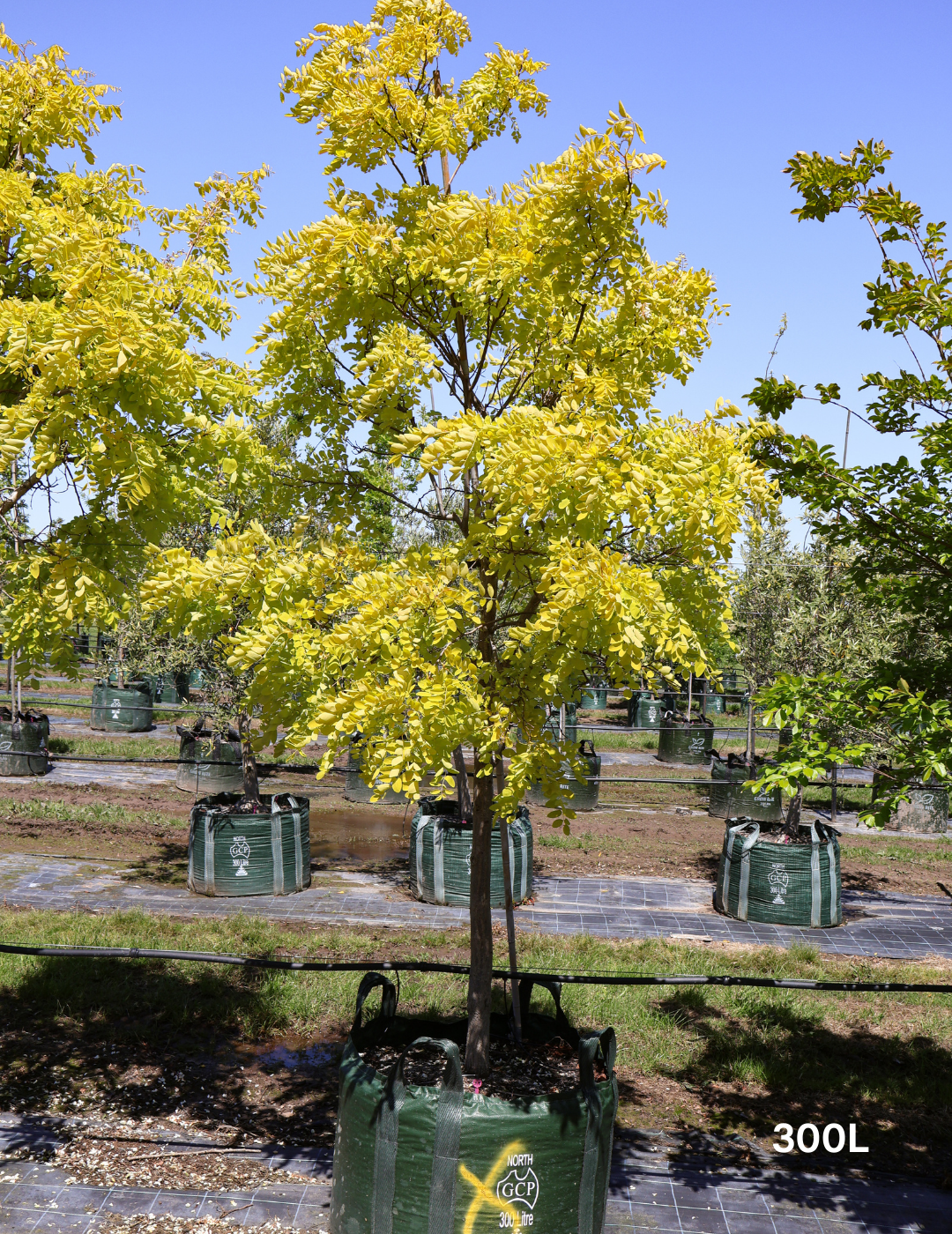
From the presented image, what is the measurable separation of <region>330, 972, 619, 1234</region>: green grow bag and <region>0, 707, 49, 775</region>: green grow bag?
15124 millimetres

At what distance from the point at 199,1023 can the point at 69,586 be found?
3.75m

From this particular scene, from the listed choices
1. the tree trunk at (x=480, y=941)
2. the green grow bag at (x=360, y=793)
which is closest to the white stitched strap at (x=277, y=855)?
the green grow bag at (x=360, y=793)

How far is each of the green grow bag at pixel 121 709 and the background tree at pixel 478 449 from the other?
20.5 metres

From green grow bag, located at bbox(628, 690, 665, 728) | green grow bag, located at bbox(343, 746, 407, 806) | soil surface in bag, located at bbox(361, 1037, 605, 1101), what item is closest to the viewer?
soil surface in bag, located at bbox(361, 1037, 605, 1101)

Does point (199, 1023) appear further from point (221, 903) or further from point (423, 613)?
point (423, 613)

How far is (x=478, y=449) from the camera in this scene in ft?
12.9

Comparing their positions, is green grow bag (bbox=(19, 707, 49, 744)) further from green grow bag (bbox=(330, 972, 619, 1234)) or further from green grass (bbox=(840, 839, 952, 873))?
green grow bag (bbox=(330, 972, 619, 1234))

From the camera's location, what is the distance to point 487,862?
17.2ft

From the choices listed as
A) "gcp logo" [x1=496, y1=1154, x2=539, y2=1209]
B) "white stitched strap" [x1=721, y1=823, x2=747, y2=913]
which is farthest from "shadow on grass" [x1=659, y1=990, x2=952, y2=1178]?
"white stitched strap" [x1=721, y1=823, x2=747, y2=913]

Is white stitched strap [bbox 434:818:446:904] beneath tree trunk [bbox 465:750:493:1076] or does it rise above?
beneath

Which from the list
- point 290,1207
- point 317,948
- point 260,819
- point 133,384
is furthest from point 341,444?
point 260,819

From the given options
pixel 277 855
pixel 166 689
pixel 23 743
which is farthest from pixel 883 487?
pixel 166 689

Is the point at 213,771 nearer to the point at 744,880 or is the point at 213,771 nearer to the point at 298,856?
the point at 298,856

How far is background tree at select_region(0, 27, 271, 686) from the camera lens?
4.84m
